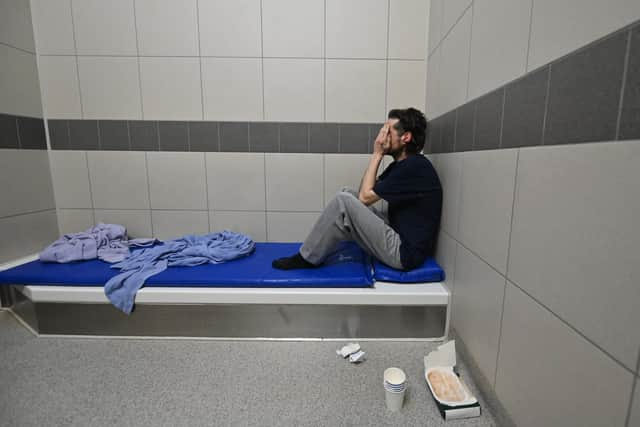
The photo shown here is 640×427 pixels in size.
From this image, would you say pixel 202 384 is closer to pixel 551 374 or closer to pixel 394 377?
pixel 394 377

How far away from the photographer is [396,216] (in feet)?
4.88

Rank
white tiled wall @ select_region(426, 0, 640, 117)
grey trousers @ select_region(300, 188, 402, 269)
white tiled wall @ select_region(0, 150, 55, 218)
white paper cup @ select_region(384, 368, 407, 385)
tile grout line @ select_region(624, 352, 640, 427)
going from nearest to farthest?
tile grout line @ select_region(624, 352, 640, 427), white tiled wall @ select_region(426, 0, 640, 117), white paper cup @ select_region(384, 368, 407, 385), grey trousers @ select_region(300, 188, 402, 269), white tiled wall @ select_region(0, 150, 55, 218)

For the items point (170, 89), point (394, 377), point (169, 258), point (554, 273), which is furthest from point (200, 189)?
point (554, 273)

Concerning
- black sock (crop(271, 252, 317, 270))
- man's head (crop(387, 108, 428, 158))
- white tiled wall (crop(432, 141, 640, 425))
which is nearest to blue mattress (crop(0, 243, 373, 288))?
black sock (crop(271, 252, 317, 270))

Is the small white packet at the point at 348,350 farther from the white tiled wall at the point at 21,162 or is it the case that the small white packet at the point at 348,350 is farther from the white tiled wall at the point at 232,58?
the white tiled wall at the point at 21,162

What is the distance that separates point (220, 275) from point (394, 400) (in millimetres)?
950

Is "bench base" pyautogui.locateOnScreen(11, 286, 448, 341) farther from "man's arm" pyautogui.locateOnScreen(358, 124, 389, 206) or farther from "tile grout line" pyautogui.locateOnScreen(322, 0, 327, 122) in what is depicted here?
"tile grout line" pyautogui.locateOnScreen(322, 0, 327, 122)

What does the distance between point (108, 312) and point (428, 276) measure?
1604 mm

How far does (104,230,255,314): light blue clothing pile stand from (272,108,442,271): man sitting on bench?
15.3 inches

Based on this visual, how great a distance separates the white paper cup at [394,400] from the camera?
0.97 m

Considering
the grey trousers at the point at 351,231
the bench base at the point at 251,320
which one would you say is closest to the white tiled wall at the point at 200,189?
the grey trousers at the point at 351,231

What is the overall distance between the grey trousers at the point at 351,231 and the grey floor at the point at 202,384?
437 millimetres

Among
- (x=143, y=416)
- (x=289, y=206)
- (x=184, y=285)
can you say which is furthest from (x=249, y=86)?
(x=143, y=416)

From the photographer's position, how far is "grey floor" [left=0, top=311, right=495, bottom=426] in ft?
3.21
